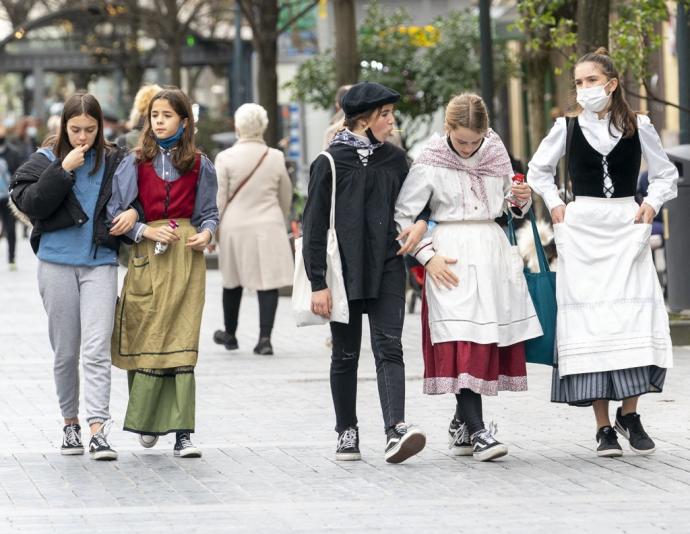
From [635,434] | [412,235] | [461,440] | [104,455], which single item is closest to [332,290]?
[412,235]

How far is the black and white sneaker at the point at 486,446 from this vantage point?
7.81 meters

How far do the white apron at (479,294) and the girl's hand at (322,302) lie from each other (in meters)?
0.47

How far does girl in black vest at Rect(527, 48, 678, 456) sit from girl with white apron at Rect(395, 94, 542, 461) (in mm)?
208

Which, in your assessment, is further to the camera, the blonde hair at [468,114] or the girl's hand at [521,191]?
the girl's hand at [521,191]

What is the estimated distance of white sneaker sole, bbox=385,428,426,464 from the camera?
7652mm

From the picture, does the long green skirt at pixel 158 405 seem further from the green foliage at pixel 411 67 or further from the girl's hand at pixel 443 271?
the green foliage at pixel 411 67

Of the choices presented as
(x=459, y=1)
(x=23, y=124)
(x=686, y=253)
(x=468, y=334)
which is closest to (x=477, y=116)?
(x=468, y=334)

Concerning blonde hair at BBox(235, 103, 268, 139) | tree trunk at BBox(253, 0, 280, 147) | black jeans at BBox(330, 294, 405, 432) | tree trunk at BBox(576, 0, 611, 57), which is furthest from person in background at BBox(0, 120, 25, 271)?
black jeans at BBox(330, 294, 405, 432)

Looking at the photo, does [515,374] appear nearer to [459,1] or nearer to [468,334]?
[468,334]

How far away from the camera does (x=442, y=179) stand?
783 centimetres

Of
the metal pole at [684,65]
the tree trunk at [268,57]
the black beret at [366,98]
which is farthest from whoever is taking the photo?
the tree trunk at [268,57]

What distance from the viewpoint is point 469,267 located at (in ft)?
25.7

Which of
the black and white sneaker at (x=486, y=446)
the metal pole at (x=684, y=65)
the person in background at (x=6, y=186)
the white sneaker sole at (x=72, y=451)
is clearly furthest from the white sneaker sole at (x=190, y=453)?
the person in background at (x=6, y=186)

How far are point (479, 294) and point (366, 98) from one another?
39.9 inches
